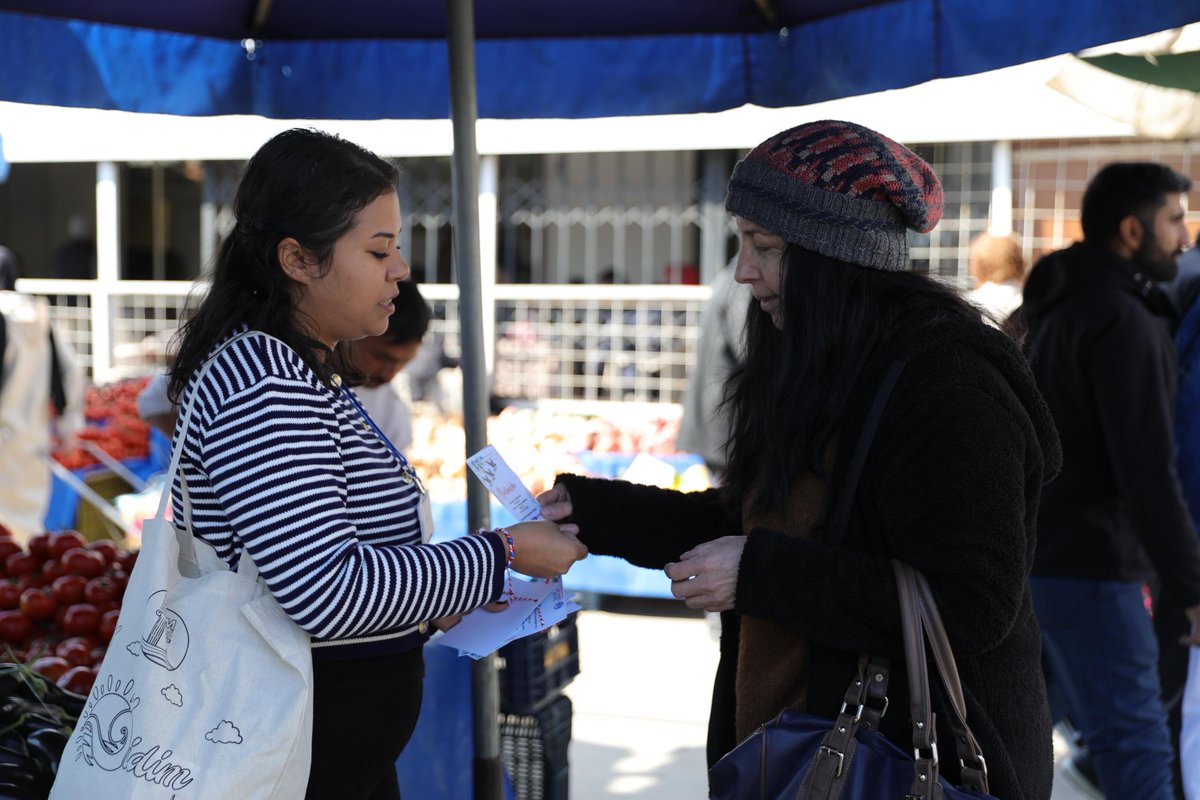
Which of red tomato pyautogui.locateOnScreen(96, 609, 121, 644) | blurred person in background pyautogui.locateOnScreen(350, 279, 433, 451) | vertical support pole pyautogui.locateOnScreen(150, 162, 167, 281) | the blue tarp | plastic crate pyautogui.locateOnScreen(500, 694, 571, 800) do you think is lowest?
plastic crate pyautogui.locateOnScreen(500, 694, 571, 800)

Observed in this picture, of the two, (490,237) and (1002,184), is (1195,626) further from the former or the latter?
(490,237)

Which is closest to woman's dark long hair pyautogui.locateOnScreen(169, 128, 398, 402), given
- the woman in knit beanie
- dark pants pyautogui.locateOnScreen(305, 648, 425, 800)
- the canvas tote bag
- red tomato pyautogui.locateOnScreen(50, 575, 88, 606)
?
the canvas tote bag

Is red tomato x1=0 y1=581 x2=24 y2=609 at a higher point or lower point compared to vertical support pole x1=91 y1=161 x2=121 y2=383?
lower

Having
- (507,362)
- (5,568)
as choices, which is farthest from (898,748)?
(507,362)

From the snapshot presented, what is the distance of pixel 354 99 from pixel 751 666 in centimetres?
195

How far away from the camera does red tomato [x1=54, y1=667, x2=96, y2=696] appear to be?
243 cm

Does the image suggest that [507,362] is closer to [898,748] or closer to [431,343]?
[431,343]

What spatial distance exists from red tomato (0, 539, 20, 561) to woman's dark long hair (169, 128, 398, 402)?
1784 millimetres

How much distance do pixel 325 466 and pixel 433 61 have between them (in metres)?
1.74

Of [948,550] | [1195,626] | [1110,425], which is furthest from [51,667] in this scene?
[1195,626]

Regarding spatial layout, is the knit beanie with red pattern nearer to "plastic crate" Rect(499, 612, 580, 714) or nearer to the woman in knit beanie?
the woman in knit beanie

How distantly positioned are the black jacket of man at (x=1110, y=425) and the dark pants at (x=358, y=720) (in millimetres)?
1801

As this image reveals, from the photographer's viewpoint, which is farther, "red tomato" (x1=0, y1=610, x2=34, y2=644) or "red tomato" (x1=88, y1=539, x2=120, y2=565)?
"red tomato" (x1=88, y1=539, x2=120, y2=565)

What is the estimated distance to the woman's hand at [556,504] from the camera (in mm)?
2008
